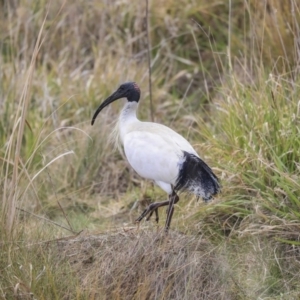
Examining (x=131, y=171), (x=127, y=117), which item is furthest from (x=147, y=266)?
(x=131, y=171)

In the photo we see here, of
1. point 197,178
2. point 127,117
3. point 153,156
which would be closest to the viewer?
point 197,178

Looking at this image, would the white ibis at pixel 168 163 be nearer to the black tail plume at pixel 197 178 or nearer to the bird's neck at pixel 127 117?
the black tail plume at pixel 197 178

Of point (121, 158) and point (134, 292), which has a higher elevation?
point (134, 292)

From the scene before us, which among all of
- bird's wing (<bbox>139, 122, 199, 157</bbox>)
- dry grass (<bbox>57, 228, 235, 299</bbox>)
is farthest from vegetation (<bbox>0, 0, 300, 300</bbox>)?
bird's wing (<bbox>139, 122, 199, 157</bbox>)

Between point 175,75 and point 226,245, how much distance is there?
121 inches

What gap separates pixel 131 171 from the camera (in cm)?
658

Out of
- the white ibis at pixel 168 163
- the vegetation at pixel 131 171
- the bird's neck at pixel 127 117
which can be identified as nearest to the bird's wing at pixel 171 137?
the white ibis at pixel 168 163

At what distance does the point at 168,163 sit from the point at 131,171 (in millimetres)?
1822

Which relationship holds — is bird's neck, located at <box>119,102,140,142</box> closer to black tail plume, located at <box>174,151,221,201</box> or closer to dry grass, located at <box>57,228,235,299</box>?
black tail plume, located at <box>174,151,221,201</box>

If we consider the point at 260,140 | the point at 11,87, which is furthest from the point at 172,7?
the point at 260,140

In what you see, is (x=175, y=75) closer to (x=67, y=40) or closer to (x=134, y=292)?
(x=67, y=40)

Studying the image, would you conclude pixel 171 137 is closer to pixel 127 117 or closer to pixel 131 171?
pixel 127 117

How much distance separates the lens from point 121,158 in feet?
21.9

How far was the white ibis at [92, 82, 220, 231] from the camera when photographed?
4.68 meters
